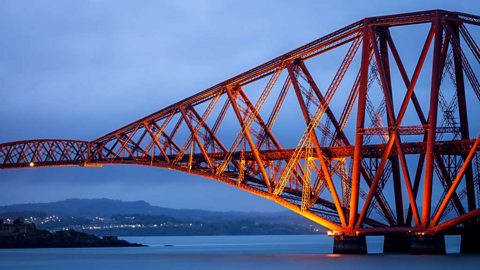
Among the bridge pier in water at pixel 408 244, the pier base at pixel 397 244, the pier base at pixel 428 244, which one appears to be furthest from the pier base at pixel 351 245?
the pier base at pixel 397 244

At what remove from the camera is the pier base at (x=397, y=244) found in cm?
7269

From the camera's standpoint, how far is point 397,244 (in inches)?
2889

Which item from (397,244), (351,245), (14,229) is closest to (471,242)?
(397,244)

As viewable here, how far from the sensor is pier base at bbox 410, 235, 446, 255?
60.3m

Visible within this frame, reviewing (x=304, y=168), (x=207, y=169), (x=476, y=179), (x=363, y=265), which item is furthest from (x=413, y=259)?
(x=207, y=169)

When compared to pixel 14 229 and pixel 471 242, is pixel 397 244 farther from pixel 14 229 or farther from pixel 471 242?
pixel 14 229

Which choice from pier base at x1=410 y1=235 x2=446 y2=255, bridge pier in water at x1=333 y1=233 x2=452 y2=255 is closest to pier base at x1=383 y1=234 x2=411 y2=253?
bridge pier in water at x1=333 y1=233 x2=452 y2=255

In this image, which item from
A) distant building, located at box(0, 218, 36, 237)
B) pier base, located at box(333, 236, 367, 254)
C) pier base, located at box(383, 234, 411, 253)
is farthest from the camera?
distant building, located at box(0, 218, 36, 237)

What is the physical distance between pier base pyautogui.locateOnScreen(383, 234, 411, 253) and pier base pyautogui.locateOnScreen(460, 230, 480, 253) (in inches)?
188

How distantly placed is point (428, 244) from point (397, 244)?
13036 mm

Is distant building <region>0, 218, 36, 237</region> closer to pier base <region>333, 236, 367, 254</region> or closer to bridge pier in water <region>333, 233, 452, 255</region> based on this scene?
bridge pier in water <region>333, 233, 452, 255</region>

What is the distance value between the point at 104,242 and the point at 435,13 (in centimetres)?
8885

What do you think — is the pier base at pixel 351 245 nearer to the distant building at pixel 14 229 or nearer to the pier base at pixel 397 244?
the pier base at pixel 397 244

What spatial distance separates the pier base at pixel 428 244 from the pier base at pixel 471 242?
25.3ft
